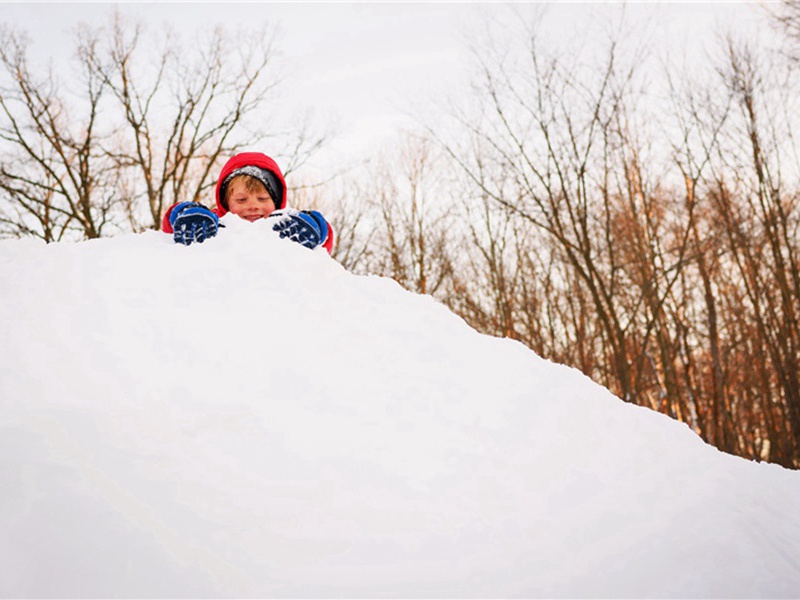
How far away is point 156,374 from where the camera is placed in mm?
1392

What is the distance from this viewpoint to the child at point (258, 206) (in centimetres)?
225

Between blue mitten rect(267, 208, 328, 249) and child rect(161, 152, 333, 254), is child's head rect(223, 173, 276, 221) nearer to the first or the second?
child rect(161, 152, 333, 254)

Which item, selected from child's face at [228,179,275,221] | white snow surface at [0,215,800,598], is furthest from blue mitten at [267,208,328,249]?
child's face at [228,179,275,221]

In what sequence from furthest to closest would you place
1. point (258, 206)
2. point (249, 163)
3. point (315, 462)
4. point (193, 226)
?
point (249, 163) < point (258, 206) < point (193, 226) < point (315, 462)

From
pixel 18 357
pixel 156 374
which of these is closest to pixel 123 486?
pixel 156 374

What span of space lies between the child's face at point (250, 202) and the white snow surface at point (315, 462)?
4.14 feet

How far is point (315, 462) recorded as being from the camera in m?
1.23

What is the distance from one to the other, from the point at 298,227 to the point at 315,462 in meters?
1.35

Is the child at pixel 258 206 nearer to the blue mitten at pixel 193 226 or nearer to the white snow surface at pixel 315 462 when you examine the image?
the blue mitten at pixel 193 226

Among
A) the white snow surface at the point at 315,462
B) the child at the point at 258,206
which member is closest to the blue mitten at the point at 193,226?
the child at the point at 258,206

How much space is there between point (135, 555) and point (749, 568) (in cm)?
143

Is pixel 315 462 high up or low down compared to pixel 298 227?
down

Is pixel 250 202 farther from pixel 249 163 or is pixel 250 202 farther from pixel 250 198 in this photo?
pixel 249 163

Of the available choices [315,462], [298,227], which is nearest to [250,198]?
[298,227]
